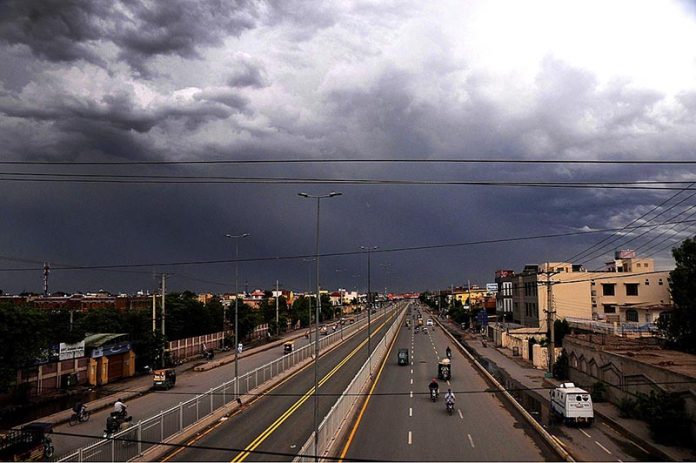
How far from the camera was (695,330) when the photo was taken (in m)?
47.8

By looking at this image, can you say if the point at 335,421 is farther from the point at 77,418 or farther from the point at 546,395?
the point at 546,395

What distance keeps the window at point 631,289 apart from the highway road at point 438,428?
49.2 m

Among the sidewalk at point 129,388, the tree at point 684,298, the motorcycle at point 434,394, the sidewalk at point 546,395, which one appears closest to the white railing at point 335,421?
the motorcycle at point 434,394

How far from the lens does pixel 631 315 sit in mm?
82875

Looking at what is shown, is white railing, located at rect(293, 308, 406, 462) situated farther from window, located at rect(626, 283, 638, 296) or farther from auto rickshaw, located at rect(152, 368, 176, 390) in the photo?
window, located at rect(626, 283, 638, 296)

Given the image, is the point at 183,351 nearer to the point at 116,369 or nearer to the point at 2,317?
the point at 116,369

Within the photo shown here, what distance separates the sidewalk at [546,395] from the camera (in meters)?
27.6

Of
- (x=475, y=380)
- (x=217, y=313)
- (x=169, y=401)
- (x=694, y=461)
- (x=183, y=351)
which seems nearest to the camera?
(x=694, y=461)

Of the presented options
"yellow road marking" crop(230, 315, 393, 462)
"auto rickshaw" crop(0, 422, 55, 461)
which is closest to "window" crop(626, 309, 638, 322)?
"yellow road marking" crop(230, 315, 393, 462)

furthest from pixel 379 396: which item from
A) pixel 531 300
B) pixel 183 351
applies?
pixel 531 300

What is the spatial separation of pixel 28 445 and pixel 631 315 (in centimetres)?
7949

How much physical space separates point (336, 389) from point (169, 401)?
1289 cm

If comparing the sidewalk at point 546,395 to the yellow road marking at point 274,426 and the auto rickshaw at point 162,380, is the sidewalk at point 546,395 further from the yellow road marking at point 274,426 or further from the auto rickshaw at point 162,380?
the auto rickshaw at point 162,380

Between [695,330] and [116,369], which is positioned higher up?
[695,330]
